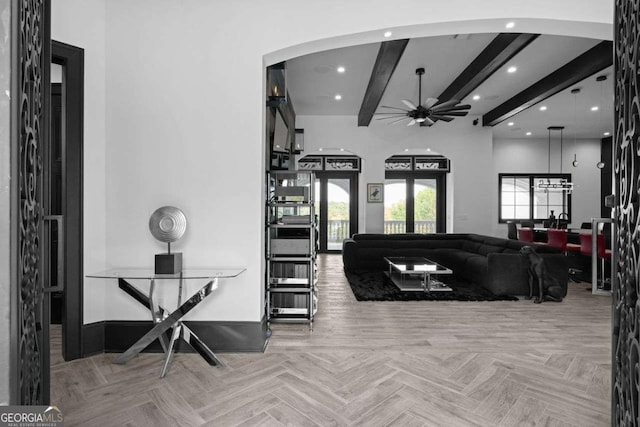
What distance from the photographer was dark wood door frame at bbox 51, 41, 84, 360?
8.88ft

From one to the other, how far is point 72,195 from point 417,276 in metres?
4.64

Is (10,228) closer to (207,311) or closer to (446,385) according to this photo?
(207,311)

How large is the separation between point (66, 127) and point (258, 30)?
168 cm

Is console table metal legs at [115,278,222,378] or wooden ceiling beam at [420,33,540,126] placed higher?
wooden ceiling beam at [420,33,540,126]

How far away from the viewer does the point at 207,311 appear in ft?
9.52

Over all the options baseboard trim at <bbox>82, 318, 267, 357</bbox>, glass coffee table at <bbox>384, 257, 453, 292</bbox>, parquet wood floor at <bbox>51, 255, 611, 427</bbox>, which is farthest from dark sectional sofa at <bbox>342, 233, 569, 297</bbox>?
baseboard trim at <bbox>82, 318, 267, 357</bbox>

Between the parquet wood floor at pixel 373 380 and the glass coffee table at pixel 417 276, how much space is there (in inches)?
45.0

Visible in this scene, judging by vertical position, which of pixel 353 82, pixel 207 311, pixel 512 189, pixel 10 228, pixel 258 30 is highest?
pixel 353 82

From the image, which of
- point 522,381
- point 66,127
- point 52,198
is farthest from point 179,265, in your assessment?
point 522,381

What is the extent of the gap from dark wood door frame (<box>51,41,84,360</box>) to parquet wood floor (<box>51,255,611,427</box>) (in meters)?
0.25

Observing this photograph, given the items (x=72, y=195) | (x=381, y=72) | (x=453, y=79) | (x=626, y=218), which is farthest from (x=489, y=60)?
(x=72, y=195)

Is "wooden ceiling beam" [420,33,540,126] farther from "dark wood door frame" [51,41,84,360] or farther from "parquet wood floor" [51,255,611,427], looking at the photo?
"dark wood door frame" [51,41,84,360]

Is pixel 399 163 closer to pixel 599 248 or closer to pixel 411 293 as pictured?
pixel 599 248

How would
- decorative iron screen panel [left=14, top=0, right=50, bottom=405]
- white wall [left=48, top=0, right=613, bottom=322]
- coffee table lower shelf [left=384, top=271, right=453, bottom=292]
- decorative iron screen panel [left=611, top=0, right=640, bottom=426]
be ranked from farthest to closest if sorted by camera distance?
coffee table lower shelf [left=384, top=271, right=453, bottom=292]
white wall [left=48, top=0, right=613, bottom=322]
decorative iron screen panel [left=14, top=0, right=50, bottom=405]
decorative iron screen panel [left=611, top=0, right=640, bottom=426]
